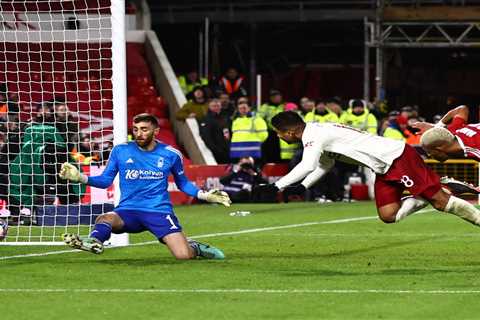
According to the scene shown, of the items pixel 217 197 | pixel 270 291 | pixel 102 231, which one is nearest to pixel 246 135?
pixel 102 231

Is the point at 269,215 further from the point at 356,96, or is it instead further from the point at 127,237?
the point at 356,96

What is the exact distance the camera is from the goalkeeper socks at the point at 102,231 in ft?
42.1

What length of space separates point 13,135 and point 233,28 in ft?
65.8

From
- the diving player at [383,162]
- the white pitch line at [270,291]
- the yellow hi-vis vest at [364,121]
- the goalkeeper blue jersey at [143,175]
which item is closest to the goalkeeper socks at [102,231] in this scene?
the goalkeeper blue jersey at [143,175]

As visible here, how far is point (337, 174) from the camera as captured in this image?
24547mm

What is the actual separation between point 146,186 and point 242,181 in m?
10.6

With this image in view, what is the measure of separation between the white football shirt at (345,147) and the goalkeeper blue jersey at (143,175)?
48.3 inches

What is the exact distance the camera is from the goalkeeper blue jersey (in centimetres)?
1323

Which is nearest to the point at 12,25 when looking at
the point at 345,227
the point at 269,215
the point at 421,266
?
the point at 269,215

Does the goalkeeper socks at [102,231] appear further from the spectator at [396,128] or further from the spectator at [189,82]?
the spectator at [189,82]

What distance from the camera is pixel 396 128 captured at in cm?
2559

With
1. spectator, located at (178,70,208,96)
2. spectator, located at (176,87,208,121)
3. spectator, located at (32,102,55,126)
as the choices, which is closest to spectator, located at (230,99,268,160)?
spectator, located at (176,87,208,121)

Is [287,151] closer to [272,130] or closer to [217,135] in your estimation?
[272,130]

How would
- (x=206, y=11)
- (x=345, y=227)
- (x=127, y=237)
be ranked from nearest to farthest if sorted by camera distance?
(x=127, y=237), (x=345, y=227), (x=206, y=11)
